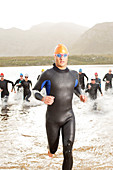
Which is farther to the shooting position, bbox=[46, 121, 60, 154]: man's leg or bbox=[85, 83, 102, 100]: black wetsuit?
bbox=[85, 83, 102, 100]: black wetsuit

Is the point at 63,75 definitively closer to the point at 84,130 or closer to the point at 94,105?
the point at 84,130

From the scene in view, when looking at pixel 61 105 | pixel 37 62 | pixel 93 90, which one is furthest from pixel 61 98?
pixel 37 62

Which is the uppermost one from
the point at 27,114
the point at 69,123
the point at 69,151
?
the point at 69,123

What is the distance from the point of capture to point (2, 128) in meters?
8.86

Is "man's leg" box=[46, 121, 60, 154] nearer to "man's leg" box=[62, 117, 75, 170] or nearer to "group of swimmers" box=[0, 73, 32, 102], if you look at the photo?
"man's leg" box=[62, 117, 75, 170]

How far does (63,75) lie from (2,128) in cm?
526

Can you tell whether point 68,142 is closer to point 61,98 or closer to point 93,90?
point 61,98

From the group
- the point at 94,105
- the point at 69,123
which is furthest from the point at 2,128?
the point at 94,105

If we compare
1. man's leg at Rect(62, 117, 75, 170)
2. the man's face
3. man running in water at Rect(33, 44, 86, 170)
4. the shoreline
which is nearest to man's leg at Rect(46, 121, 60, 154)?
man running in water at Rect(33, 44, 86, 170)

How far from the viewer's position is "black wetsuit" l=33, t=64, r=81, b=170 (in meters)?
4.29

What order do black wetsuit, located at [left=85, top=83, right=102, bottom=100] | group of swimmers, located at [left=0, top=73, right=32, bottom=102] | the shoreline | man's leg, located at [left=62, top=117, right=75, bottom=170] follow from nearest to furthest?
man's leg, located at [left=62, top=117, right=75, bottom=170] → black wetsuit, located at [left=85, top=83, right=102, bottom=100] → group of swimmers, located at [left=0, top=73, right=32, bottom=102] → the shoreline

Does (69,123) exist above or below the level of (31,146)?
above

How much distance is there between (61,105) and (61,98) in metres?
0.13

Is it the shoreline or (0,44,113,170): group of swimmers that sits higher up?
(0,44,113,170): group of swimmers
